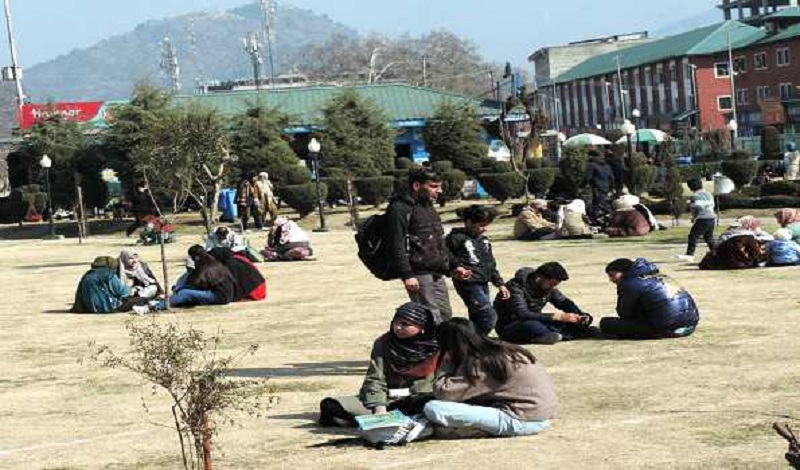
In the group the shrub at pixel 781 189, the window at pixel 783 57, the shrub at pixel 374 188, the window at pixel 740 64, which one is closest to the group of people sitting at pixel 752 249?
the shrub at pixel 781 189

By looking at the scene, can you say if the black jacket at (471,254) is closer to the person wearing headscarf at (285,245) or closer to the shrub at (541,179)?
the person wearing headscarf at (285,245)

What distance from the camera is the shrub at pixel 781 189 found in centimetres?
3356

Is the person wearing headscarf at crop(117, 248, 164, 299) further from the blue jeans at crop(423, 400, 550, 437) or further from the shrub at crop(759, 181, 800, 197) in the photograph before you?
the shrub at crop(759, 181, 800, 197)

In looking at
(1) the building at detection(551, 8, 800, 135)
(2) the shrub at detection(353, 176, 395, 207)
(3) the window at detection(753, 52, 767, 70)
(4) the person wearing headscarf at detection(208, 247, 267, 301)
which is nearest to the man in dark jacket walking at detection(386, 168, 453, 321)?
(4) the person wearing headscarf at detection(208, 247, 267, 301)

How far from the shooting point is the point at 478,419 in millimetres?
8469

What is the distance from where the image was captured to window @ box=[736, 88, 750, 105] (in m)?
89.3

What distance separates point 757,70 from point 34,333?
7648cm

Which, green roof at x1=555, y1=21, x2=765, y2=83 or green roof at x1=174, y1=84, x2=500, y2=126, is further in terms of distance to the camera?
green roof at x1=555, y1=21, x2=765, y2=83

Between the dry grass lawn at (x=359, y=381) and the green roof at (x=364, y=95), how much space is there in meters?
37.5

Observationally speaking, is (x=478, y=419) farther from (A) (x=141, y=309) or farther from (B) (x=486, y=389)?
(A) (x=141, y=309)

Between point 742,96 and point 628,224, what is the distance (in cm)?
6623

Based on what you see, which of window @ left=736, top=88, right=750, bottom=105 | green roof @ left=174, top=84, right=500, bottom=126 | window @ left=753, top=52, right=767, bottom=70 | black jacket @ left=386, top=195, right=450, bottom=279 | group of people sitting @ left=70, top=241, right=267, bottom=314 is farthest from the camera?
window @ left=736, top=88, right=750, bottom=105

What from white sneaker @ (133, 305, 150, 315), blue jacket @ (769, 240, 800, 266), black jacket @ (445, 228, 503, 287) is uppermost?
black jacket @ (445, 228, 503, 287)

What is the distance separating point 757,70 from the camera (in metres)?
87.8
